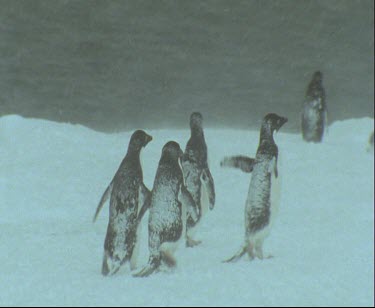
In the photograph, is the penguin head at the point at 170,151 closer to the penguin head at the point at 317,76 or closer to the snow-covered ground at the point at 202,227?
the snow-covered ground at the point at 202,227

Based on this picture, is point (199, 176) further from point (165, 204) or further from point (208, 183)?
point (165, 204)

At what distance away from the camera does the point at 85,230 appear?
5.81 m

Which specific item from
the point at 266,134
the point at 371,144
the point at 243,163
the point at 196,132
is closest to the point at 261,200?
the point at 243,163

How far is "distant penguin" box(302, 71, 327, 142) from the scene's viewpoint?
9828 millimetres

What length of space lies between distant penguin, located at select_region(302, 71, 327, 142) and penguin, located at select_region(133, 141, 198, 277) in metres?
5.88

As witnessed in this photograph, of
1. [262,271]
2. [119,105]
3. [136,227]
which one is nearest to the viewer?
[262,271]

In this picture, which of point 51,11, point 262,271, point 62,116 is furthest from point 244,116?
point 262,271

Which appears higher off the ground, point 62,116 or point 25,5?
point 25,5

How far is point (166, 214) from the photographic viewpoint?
407 cm

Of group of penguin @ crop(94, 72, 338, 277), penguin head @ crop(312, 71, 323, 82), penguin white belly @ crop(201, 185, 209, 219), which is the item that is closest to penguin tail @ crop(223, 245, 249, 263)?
group of penguin @ crop(94, 72, 338, 277)

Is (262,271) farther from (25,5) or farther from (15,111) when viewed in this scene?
(25,5)

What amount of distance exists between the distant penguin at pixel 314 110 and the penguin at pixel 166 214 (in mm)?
5880

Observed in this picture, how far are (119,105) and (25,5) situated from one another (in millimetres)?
2397

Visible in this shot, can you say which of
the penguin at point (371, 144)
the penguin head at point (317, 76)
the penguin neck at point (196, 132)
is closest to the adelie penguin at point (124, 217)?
the penguin neck at point (196, 132)
